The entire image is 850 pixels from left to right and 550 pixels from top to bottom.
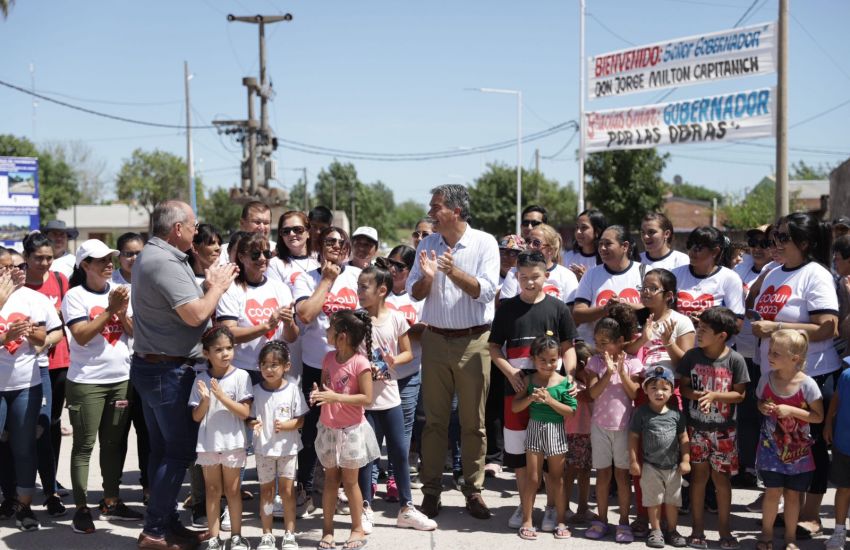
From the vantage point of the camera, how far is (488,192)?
49.0 m

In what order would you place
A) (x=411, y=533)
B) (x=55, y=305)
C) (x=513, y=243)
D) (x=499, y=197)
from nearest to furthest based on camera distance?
1. (x=411, y=533)
2. (x=55, y=305)
3. (x=513, y=243)
4. (x=499, y=197)

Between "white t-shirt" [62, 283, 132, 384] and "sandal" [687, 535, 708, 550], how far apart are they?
4.15 metres

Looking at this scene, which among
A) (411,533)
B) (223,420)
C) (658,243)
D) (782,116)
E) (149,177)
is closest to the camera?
(223,420)

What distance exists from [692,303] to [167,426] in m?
3.88

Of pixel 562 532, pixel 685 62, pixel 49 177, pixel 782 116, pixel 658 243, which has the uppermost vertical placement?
pixel 49 177

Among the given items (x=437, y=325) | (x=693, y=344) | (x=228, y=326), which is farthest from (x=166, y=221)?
(x=693, y=344)

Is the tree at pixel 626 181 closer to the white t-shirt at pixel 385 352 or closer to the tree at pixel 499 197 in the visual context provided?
the tree at pixel 499 197

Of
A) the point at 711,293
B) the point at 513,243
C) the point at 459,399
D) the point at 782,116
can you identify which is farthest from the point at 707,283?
the point at 782,116

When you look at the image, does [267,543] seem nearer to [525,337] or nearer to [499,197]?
[525,337]

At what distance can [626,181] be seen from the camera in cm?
3155

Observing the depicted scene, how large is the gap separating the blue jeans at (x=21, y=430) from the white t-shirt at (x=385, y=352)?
2490 mm

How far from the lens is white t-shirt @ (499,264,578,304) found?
20.5ft

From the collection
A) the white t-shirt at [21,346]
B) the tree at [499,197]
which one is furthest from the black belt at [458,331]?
the tree at [499,197]

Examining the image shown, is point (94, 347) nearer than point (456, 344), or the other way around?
point (94, 347)
